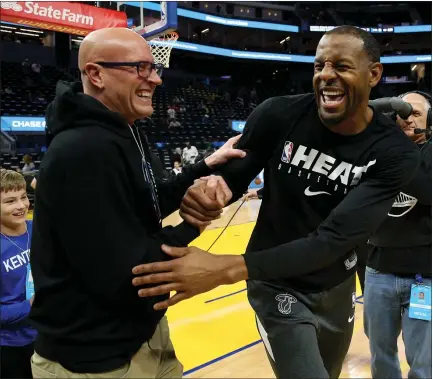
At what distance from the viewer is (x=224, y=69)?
99.6ft

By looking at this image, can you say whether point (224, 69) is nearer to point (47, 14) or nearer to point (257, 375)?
point (47, 14)

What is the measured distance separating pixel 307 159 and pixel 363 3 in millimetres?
32331

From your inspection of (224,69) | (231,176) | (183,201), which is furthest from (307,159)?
(224,69)

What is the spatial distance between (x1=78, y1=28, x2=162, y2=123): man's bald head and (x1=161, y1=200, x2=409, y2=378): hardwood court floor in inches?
103

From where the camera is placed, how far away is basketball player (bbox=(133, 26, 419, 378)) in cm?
194

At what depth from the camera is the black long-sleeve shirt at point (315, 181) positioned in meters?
1.93

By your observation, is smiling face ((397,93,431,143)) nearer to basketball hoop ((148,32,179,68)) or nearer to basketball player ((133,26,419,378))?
basketball player ((133,26,419,378))

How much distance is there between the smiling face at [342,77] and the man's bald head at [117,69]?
73 cm

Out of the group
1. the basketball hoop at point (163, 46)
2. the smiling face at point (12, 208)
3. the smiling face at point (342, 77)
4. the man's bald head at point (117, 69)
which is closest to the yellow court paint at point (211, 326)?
the smiling face at point (12, 208)

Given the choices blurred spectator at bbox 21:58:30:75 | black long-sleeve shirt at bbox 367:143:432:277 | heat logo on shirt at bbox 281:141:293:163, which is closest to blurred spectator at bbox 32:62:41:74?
blurred spectator at bbox 21:58:30:75

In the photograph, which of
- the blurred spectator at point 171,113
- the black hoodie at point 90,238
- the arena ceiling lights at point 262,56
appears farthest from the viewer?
the arena ceiling lights at point 262,56

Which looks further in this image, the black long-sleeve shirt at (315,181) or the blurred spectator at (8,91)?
the blurred spectator at (8,91)

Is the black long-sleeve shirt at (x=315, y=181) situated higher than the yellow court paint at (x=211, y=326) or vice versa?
the black long-sleeve shirt at (x=315, y=181)

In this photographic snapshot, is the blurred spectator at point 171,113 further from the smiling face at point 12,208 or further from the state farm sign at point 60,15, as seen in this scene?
the smiling face at point 12,208
